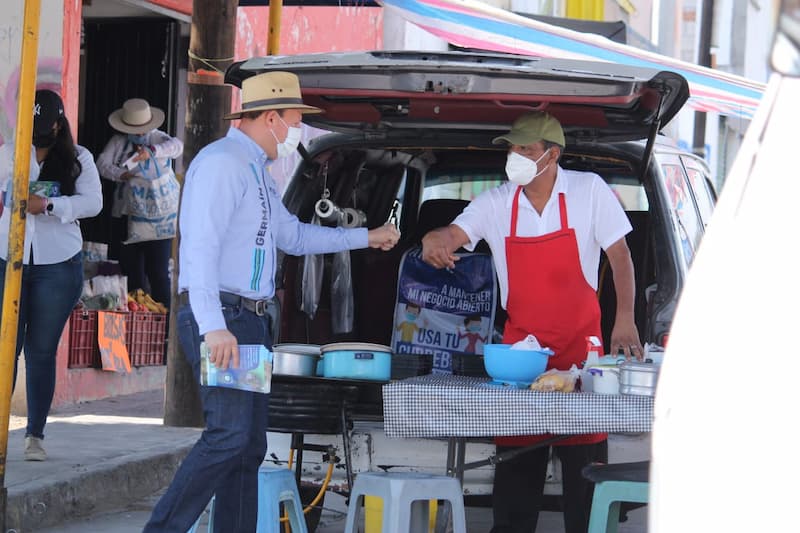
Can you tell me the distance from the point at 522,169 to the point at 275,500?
5.23 feet

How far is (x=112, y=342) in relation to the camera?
10562 mm

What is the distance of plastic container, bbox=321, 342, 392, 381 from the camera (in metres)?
5.28

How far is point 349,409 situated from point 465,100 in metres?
1.37

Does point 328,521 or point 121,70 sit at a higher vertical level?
point 121,70

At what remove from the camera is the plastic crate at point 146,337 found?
36.3ft

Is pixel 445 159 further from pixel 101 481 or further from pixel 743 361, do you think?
pixel 743 361

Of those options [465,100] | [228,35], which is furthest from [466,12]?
[465,100]

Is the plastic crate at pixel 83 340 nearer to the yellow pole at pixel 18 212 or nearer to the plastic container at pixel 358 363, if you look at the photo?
the yellow pole at pixel 18 212

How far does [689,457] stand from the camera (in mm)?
2703

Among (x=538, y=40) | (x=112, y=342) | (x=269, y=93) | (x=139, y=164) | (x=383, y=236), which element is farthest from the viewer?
(x=139, y=164)

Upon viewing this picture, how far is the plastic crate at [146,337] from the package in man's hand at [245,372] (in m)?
6.24

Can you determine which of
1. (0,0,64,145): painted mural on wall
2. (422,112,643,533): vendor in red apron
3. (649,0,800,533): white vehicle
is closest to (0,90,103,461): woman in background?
(0,0,64,145): painted mural on wall

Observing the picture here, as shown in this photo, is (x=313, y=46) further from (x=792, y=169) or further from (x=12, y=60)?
(x=792, y=169)

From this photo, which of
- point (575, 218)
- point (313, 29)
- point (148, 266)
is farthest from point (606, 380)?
point (313, 29)
